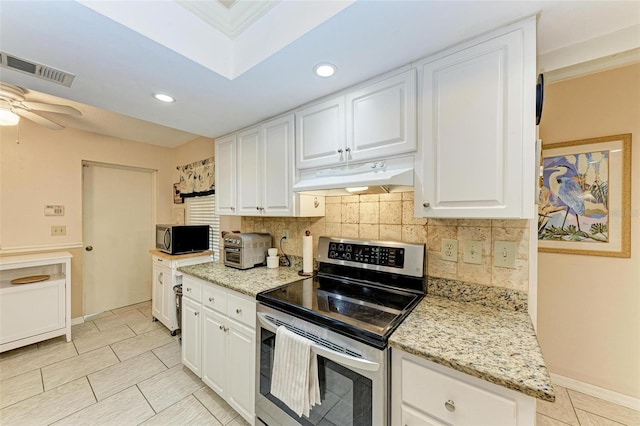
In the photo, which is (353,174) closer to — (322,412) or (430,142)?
(430,142)

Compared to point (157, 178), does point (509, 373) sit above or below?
below

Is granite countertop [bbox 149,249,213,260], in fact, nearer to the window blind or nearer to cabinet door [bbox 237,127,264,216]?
the window blind

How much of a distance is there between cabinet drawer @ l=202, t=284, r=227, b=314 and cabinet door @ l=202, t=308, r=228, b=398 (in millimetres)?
44

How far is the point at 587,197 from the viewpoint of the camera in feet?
6.22

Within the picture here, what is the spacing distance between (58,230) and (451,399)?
167 inches

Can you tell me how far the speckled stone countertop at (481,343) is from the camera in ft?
2.60

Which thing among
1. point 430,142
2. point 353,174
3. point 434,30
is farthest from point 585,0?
point 353,174

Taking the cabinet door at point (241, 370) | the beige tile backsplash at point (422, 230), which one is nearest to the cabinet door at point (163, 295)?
the cabinet door at point (241, 370)

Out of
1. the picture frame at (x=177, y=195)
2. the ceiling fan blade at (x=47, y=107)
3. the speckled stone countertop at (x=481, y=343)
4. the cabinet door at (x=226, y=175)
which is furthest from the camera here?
the picture frame at (x=177, y=195)

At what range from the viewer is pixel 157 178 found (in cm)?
399

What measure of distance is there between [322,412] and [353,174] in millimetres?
1286

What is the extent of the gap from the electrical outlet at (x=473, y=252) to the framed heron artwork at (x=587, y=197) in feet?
2.76

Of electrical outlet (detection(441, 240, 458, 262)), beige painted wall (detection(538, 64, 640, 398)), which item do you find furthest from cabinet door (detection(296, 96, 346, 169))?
beige painted wall (detection(538, 64, 640, 398))

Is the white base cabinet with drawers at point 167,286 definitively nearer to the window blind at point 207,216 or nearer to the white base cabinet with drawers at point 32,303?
the window blind at point 207,216
